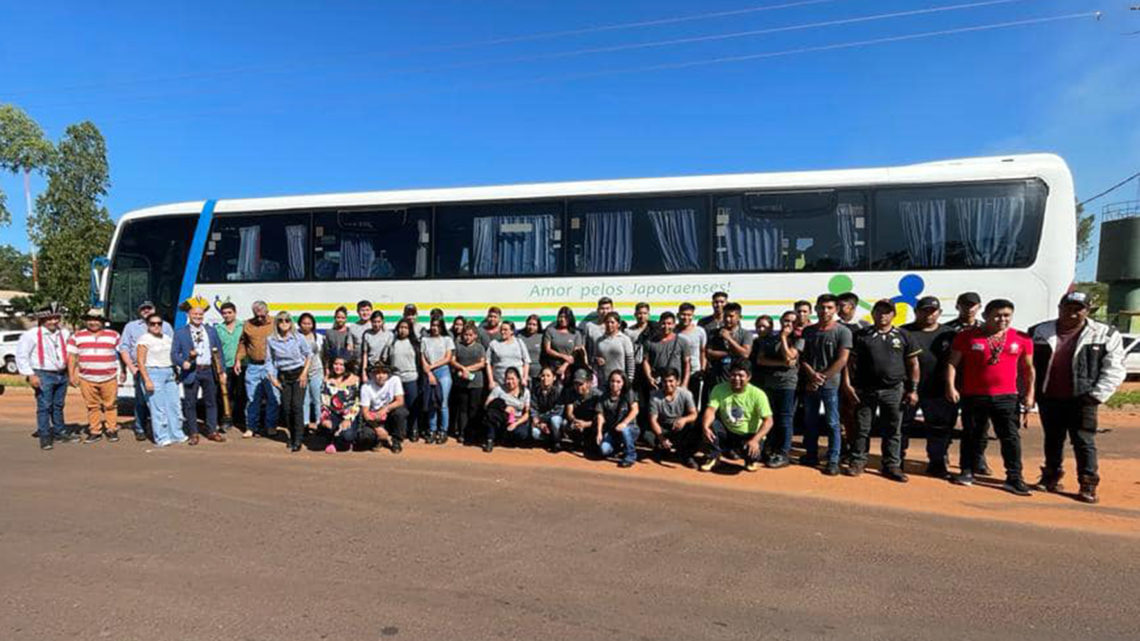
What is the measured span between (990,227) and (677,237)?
3.71m

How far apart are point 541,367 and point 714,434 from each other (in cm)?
253

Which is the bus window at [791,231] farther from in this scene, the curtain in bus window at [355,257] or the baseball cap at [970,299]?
the curtain in bus window at [355,257]

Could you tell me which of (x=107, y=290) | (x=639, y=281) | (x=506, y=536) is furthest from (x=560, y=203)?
(x=107, y=290)

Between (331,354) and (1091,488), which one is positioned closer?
(1091,488)

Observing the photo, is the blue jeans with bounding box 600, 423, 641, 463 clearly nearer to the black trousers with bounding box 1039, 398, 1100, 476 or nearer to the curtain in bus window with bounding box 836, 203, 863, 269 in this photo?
the curtain in bus window with bounding box 836, 203, 863, 269

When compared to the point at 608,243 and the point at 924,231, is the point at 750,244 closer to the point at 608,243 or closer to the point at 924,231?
the point at 608,243

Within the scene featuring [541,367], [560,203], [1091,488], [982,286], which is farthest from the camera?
[560,203]

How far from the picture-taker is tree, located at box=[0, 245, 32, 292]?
52.2 meters

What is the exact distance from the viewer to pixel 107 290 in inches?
392

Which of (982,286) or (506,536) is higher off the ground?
(982,286)

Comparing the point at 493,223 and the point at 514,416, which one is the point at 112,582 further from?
the point at 493,223

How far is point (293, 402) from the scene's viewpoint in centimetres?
750

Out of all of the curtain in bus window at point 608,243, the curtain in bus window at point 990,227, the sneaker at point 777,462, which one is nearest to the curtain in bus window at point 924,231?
Answer: the curtain in bus window at point 990,227

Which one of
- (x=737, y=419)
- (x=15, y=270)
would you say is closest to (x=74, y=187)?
(x=15, y=270)
